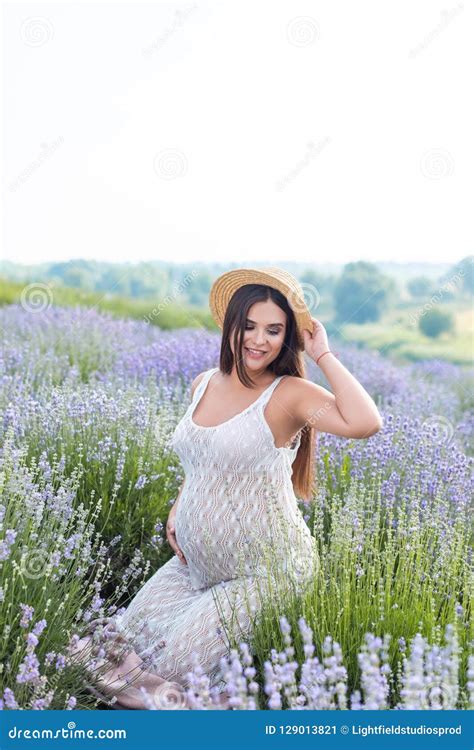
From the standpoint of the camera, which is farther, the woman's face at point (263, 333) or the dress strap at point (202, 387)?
the dress strap at point (202, 387)

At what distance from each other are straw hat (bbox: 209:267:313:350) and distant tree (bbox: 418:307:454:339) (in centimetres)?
893

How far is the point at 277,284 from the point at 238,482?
652mm

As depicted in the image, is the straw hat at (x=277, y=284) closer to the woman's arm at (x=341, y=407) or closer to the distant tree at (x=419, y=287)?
the woman's arm at (x=341, y=407)

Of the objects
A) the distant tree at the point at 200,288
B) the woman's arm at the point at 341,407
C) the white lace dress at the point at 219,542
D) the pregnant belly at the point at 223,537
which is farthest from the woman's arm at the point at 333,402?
the distant tree at the point at 200,288

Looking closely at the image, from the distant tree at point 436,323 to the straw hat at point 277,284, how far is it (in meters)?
8.93

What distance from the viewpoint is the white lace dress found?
2.65 m

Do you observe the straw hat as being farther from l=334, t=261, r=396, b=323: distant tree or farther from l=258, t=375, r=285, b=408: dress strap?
l=334, t=261, r=396, b=323: distant tree

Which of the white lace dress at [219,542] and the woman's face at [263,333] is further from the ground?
the woman's face at [263,333]

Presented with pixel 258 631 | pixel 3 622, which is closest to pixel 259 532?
pixel 258 631

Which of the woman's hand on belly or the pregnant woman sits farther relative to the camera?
the woman's hand on belly

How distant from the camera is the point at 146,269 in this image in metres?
13.1

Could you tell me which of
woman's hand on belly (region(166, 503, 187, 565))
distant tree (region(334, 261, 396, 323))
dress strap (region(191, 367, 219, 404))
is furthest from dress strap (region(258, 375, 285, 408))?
distant tree (region(334, 261, 396, 323))

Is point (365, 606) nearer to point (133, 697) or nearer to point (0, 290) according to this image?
point (133, 697)

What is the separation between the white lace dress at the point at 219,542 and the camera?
265cm
